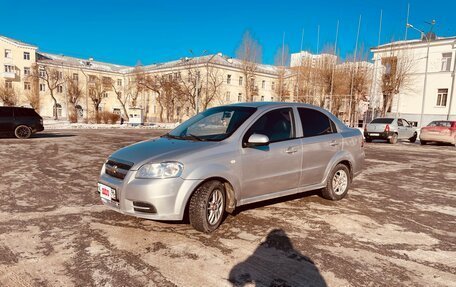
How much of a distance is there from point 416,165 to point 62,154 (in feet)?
40.1

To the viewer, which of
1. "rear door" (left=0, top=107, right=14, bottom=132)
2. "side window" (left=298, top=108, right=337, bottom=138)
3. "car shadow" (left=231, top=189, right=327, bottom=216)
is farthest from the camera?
"rear door" (left=0, top=107, right=14, bottom=132)

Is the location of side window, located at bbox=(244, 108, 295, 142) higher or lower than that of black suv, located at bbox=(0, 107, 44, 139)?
higher

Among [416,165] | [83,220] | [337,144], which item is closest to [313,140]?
[337,144]

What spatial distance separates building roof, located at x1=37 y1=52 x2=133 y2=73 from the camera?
57.5m

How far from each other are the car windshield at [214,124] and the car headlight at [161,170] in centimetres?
77

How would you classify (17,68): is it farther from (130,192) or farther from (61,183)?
(130,192)

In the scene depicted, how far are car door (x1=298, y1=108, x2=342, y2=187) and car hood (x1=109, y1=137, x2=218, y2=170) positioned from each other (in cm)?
174

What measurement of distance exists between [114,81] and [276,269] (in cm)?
6566

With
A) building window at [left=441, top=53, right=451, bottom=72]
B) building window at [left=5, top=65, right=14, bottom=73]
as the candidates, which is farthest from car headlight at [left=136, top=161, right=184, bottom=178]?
building window at [left=5, top=65, right=14, bottom=73]

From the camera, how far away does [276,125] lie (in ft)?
15.9

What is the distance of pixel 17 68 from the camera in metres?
53.2

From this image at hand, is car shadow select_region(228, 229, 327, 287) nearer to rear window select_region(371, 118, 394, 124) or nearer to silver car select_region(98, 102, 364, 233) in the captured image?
silver car select_region(98, 102, 364, 233)

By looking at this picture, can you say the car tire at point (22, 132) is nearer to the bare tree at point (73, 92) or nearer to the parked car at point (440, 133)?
the parked car at point (440, 133)

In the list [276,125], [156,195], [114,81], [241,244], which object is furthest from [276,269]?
[114,81]
